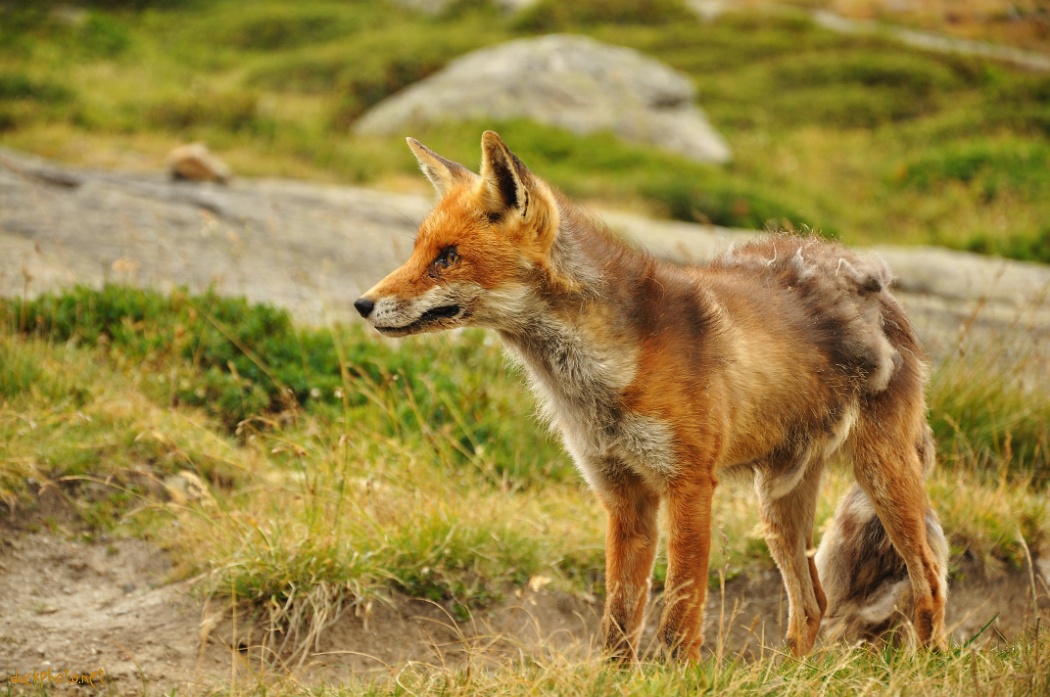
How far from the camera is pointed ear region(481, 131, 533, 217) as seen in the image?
3.58 m

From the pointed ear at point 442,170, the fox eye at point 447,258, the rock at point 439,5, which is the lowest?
the rock at point 439,5

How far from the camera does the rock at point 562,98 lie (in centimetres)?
1800

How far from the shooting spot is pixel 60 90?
16391 millimetres

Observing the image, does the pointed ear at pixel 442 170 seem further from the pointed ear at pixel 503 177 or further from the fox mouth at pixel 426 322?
the fox mouth at pixel 426 322

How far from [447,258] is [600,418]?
905 millimetres

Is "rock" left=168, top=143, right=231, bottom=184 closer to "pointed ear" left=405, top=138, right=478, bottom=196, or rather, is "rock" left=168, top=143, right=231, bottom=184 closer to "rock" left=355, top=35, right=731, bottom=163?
"rock" left=355, top=35, right=731, bottom=163

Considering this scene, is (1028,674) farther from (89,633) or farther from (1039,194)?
(1039,194)

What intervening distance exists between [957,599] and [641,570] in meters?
2.50

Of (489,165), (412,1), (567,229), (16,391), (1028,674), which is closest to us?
(1028,674)

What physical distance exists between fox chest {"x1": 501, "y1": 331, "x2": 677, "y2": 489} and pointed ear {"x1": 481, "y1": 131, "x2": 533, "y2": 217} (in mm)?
630

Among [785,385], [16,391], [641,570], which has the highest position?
[785,385]

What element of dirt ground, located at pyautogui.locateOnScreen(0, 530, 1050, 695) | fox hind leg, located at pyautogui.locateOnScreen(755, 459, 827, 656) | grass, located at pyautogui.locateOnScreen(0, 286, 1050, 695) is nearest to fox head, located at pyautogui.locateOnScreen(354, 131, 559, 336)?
dirt ground, located at pyautogui.locateOnScreen(0, 530, 1050, 695)

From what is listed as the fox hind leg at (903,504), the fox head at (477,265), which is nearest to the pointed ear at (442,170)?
the fox head at (477,265)

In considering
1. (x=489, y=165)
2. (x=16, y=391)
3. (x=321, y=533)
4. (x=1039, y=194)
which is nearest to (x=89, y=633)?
(x=321, y=533)
